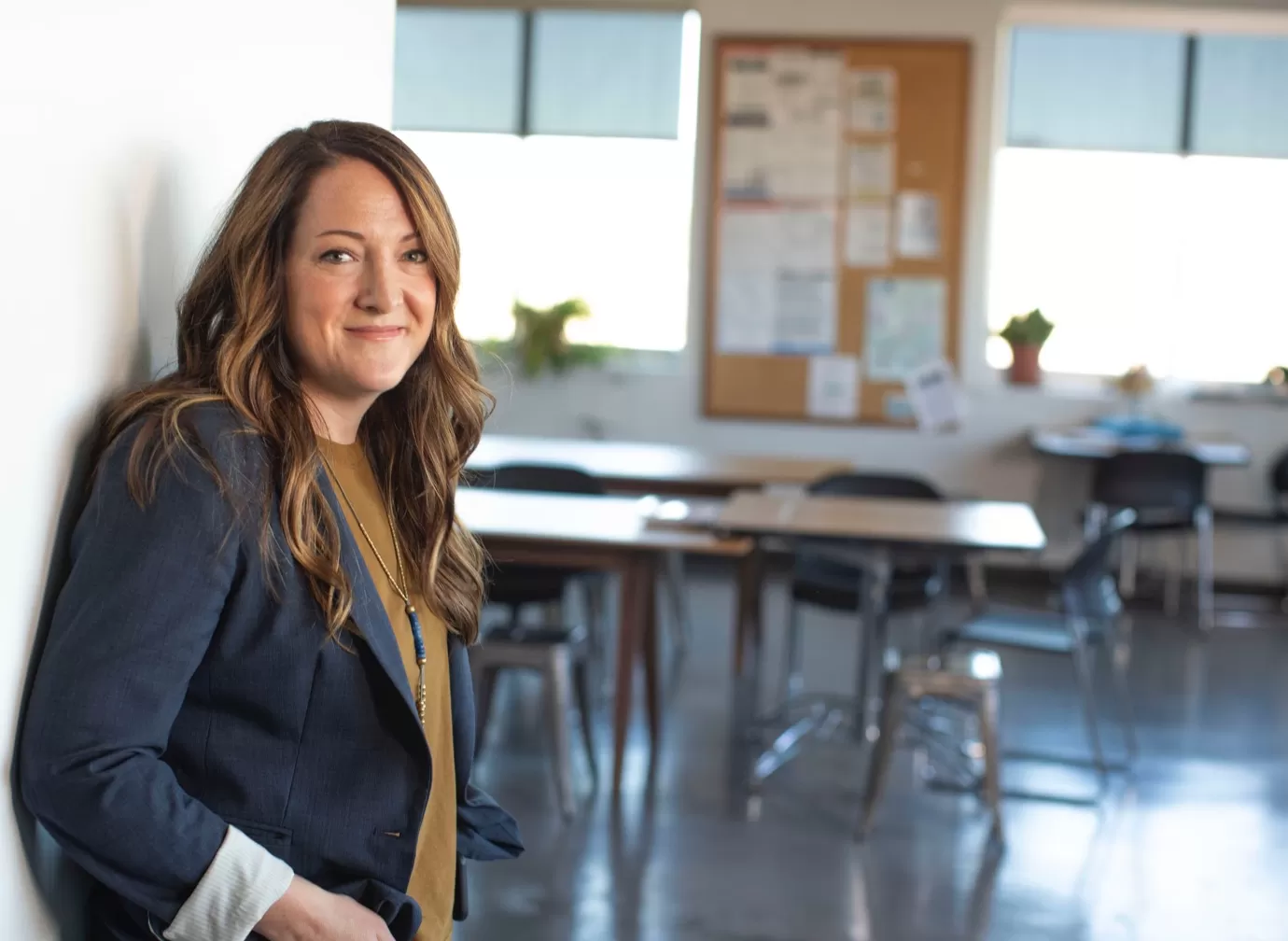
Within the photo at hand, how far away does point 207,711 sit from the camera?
1.19 metres

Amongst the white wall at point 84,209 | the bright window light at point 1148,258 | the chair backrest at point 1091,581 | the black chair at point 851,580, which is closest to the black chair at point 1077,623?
the chair backrest at point 1091,581

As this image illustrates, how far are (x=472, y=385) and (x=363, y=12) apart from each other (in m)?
0.54

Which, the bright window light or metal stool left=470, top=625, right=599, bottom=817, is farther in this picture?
the bright window light

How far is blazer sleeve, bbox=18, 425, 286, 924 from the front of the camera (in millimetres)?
1073

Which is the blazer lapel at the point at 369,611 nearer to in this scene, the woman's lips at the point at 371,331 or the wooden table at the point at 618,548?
the woman's lips at the point at 371,331

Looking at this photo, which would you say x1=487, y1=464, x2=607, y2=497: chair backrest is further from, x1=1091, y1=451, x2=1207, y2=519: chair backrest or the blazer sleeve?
the blazer sleeve

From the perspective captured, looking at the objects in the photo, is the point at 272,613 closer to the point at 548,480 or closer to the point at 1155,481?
the point at 548,480

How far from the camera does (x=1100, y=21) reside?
769 centimetres

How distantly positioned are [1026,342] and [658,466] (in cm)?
303

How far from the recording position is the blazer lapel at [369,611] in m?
1.25

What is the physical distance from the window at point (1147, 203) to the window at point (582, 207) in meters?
1.82

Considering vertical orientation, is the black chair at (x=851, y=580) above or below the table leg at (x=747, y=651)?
above

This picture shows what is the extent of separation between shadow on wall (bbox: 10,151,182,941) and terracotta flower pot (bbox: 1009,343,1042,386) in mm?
6881

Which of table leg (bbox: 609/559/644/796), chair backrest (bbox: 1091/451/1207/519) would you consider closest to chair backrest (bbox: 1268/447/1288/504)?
chair backrest (bbox: 1091/451/1207/519)
